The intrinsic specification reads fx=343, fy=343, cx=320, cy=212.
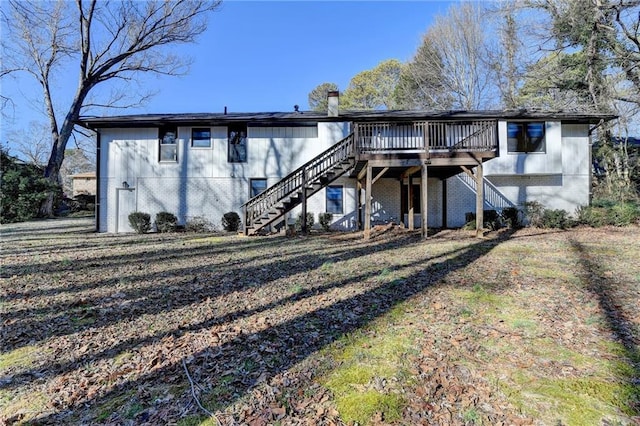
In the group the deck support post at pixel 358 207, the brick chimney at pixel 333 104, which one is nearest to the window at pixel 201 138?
the brick chimney at pixel 333 104

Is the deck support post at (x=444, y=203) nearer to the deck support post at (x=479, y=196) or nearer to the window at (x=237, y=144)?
the deck support post at (x=479, y=196)

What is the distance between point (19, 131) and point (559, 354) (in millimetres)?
46790

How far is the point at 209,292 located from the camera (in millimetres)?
5875

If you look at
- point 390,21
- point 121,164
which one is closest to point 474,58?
point 390,21

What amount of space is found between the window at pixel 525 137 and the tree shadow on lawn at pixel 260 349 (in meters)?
12.7

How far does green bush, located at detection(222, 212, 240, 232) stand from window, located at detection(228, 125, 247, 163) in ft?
8.57

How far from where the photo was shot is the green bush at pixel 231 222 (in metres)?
15.5

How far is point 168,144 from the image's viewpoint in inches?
638

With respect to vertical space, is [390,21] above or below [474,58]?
below

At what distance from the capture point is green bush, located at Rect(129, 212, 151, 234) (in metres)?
15.1

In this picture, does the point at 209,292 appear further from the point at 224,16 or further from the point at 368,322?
the point at 224,16

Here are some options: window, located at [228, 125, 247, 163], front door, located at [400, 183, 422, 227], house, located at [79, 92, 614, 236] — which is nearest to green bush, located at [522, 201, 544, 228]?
house, located at [79, 92, 614, 236]

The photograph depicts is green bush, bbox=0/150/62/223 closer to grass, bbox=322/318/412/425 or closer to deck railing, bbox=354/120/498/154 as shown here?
deck railing, bbox=354/120/498/154

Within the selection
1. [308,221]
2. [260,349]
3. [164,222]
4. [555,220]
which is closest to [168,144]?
[164,222]
